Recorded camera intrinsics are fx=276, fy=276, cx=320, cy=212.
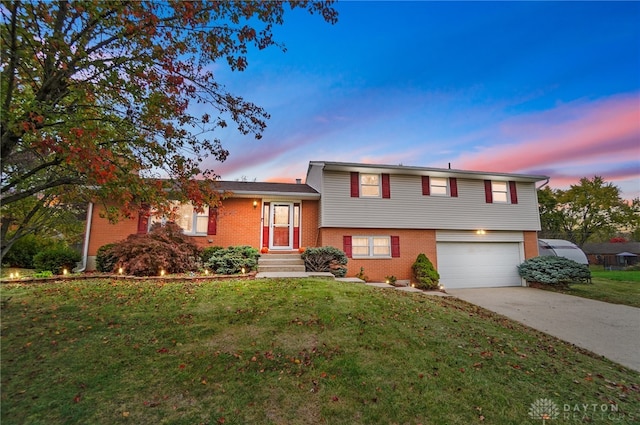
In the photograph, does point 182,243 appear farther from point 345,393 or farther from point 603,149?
point 603,149

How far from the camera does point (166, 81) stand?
14.2 feet

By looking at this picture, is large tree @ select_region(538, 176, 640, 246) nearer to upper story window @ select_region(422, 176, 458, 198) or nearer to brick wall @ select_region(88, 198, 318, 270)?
upper story window @ select_region(422, 176, 458, 198)

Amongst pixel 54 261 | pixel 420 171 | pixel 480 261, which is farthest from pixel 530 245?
pixel 54 261

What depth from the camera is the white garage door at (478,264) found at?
12.6m

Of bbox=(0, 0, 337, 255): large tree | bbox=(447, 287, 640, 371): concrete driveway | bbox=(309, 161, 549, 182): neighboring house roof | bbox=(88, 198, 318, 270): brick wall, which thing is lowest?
bbox=(447, 287, 640, 371): concrete driveway

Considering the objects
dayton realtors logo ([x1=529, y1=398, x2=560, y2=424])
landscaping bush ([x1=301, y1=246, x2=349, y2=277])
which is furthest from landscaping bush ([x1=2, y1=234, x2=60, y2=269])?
dayton realtors logo ([x1=529, y1=398, x2=560, y2=424])

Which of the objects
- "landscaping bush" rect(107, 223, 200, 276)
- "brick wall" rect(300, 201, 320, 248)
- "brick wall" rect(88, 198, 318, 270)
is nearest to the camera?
"landscaping bush" rect(107, 223, 200, 276)

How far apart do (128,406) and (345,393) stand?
220 cm

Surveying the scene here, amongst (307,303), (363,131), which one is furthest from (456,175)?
(307,303)

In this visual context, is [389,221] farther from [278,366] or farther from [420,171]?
[278,366]

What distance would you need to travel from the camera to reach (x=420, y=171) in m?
12.4

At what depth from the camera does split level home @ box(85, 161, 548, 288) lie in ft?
37.6

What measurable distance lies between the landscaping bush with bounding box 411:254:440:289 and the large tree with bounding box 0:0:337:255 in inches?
356

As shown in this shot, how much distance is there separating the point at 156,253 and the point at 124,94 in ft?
19.0
